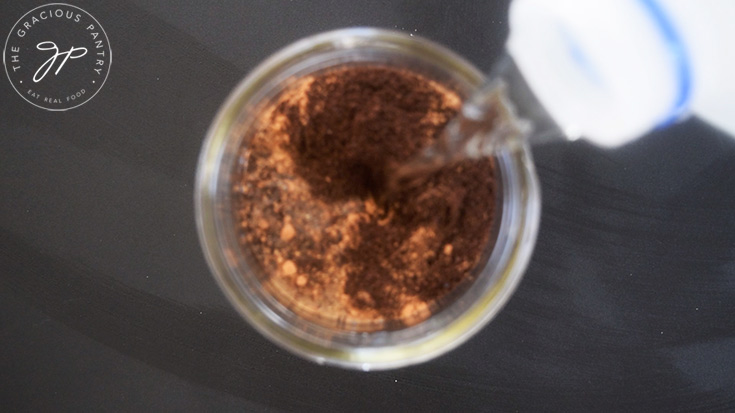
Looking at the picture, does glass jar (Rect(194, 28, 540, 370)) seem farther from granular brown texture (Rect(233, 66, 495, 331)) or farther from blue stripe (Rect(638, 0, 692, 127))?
blue stripe (Rect(638, 0, 692, 127))

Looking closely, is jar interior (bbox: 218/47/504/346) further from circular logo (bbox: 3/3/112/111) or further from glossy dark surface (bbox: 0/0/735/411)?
circular logo (bbox: 3/3/112/111)

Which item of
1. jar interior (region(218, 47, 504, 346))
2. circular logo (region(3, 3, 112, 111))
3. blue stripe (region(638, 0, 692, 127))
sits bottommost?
jar interior (region(218, 47, 504, 346))

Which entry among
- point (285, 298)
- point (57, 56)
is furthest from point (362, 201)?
point (57, 56)

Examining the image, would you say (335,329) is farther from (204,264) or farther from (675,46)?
(675,46)

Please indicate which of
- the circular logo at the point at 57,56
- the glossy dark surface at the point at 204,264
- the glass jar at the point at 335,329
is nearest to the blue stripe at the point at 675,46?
the glossy dark surface at the point at 204,264

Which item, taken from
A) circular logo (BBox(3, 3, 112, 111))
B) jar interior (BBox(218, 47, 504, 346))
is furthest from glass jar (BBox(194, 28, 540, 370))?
circular logo (BBox(3, 3, 112, 111))

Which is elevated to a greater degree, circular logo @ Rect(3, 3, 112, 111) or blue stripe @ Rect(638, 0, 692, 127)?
blue stripe @ Rect(638, 0, 692, 127)

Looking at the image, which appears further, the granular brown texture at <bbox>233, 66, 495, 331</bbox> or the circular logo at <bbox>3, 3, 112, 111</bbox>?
the circular logo at <bbox>3, 3, 112, 111</bbox>
